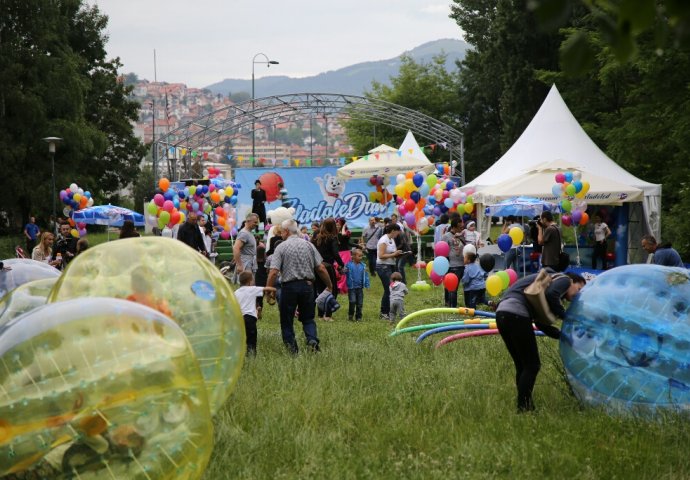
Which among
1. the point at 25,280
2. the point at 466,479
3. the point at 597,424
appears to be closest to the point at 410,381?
the point at 597,424

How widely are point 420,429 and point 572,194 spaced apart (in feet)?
43.6

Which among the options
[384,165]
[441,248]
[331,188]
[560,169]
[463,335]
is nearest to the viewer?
[463,335]

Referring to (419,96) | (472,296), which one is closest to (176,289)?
(472,296)

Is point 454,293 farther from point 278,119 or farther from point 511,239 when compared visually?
point 278,119

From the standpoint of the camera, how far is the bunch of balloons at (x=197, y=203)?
22.8 m

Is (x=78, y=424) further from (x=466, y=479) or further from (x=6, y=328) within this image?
(x=466, y=479)

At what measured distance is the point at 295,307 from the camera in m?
11.0

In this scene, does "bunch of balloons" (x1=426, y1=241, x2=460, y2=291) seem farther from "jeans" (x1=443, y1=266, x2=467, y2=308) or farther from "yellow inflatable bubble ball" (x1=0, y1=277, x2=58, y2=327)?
"yellow inflatable bubble ball" (x1=0, y1=277, x2=58, y2=327)

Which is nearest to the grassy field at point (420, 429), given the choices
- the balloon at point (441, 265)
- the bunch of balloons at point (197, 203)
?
the balloon at point (441, 265)

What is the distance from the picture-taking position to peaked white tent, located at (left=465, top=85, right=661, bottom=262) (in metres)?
20.7

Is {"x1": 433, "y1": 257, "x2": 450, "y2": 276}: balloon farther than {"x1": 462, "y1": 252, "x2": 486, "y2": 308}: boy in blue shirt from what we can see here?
No

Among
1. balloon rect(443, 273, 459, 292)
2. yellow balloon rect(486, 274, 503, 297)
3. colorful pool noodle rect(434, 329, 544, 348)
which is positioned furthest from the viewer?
balloon rect(443, 273, 459, 292)

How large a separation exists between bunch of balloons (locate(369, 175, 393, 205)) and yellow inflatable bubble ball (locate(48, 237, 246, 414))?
2365 centimetres

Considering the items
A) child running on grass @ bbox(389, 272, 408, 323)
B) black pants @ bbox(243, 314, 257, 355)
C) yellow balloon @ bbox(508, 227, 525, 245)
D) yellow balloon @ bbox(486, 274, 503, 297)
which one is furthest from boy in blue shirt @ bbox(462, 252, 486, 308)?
black pants @ bbox(243, 314, 257, 355)
